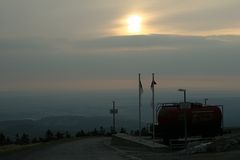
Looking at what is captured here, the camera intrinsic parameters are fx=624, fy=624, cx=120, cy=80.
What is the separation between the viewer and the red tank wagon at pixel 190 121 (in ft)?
128

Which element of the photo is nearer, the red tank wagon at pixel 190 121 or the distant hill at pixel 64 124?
the red tank wagon at pixel 190 121

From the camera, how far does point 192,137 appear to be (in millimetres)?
40000

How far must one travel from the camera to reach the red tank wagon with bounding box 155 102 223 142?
38.9 metres

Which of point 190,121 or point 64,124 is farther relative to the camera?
point 64,124

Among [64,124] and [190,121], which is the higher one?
[190,121]

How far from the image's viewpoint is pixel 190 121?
39000mm

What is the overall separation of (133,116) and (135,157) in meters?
58.0

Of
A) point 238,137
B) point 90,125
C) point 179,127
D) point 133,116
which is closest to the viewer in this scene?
point 238,137

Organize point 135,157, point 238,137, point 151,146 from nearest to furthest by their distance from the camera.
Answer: point 135,157 → point 238,137 → point 151,146

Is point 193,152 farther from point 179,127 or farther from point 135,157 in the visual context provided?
point 179,127

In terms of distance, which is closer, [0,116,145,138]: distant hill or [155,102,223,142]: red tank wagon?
[155,102,223,142]: red tank wagon

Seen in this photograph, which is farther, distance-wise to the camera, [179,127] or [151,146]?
[179,127]

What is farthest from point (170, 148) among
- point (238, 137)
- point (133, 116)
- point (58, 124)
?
point (58, 124)

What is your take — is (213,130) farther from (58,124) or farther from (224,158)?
(58,124)
